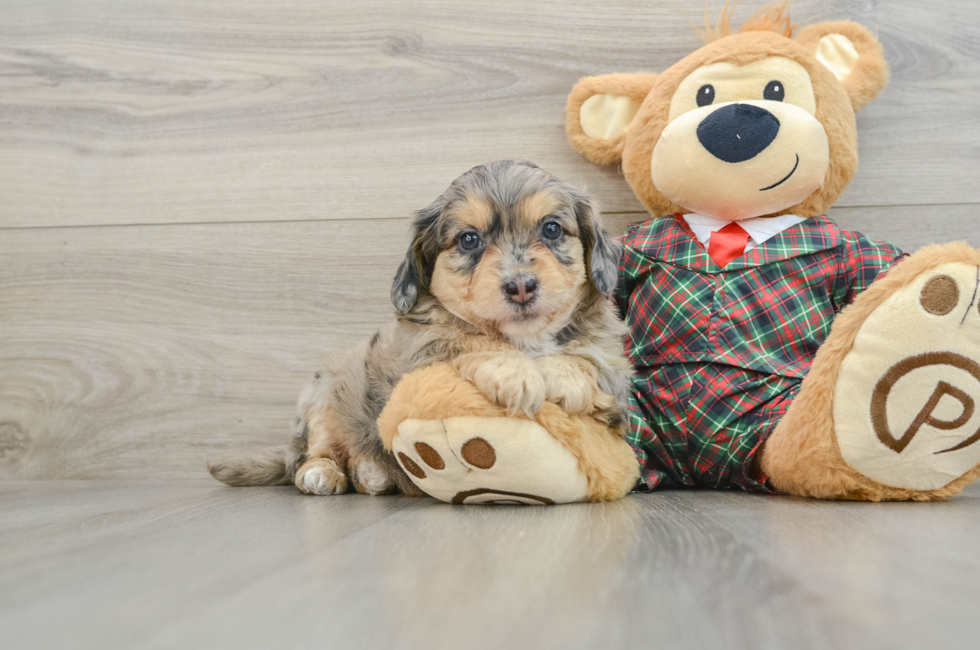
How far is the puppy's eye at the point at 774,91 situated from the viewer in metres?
1.56

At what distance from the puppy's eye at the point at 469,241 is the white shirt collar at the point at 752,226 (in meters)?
0.60

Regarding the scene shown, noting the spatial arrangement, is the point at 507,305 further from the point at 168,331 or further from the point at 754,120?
the point at 168,331

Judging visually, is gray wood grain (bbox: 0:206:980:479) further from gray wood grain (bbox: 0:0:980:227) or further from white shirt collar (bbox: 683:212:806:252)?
white shirt collar (bbox: 683:212:806:252)

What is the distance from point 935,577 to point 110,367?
2.13 m

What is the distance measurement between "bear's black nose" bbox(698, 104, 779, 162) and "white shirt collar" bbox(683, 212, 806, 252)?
18cm

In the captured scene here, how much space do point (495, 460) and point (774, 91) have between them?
109cm

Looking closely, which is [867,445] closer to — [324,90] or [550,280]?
[550,280]

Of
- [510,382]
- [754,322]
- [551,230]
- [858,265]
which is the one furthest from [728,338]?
[510,382]

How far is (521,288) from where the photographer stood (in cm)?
123

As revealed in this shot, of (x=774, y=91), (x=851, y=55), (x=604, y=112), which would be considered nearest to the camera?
(x=774, y=91)

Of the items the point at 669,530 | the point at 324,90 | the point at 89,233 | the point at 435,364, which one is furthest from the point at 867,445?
the point at 89,233

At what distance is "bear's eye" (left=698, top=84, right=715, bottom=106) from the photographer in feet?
5.19

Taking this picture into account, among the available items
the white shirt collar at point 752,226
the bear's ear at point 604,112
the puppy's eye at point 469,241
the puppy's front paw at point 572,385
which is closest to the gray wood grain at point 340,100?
the bear's ear at point 604,112

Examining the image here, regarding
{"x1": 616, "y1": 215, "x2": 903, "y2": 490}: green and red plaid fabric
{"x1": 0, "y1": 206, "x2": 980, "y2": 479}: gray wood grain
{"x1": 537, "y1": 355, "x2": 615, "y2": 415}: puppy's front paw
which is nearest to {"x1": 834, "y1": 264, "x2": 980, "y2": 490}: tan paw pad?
{"x1": 616, "y1": 215, "x2": 903, "y2": 490}: green and red plaid fabric
